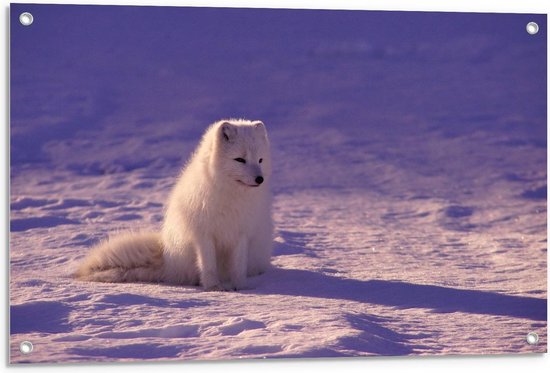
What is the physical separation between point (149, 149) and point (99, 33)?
13.6 feet

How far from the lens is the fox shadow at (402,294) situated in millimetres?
4926

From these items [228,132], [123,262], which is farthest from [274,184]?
[228,132]

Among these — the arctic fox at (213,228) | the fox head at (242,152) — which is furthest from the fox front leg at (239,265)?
the fox head at (242,152)

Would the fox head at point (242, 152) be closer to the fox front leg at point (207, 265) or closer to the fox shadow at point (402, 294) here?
the fox front leg at point (207, 265)

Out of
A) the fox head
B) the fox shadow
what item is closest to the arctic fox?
the fox head

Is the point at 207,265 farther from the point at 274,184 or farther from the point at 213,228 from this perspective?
the point at 274,184

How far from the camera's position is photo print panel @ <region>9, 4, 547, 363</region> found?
4.54 metres

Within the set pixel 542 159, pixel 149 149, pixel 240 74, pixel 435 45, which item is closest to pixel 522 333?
pixel 435 45

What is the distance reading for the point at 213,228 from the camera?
5.27m

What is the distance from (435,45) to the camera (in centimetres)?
641

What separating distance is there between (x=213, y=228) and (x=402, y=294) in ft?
3.54

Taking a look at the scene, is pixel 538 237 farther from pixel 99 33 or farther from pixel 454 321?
pixel 99 33

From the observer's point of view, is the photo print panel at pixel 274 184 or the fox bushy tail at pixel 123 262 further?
the fox bushy tail at pixel 123 262

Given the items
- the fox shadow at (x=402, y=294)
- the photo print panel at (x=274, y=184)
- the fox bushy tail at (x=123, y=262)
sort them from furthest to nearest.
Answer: the fox bushy tail at (x=123, y=262) → the fox shadow at (x=402, y=294) → the photo print panel at (x=274, y=184)
